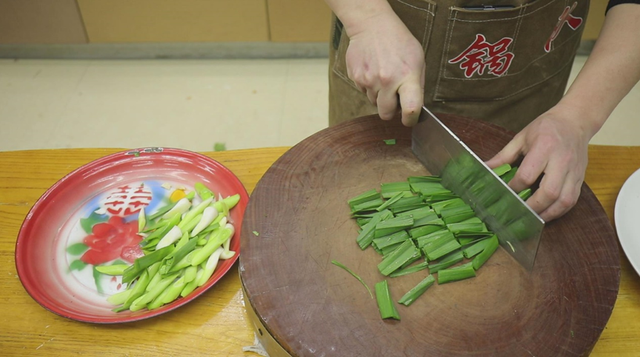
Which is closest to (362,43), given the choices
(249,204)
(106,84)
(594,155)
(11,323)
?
(249,204)

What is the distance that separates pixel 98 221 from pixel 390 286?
2.36ft

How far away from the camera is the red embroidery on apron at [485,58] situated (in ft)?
4.38

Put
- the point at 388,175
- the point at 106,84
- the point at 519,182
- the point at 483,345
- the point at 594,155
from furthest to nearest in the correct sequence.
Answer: the point at 106,84 → the point at 594,155 → the point at 388,175 → the point at 519,182 → the point at 483,345

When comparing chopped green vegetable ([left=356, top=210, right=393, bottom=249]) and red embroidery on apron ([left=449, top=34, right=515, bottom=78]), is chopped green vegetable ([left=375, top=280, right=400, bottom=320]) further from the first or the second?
red embroidery on apron ([left=449, top=34, right=515, bottom=78])

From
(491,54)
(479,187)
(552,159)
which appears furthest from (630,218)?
(491,54)

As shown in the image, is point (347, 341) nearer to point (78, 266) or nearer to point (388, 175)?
point (388, 175)

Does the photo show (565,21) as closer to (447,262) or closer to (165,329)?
(447,262)

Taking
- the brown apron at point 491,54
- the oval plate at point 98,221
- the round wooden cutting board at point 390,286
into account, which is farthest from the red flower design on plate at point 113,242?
the brown apron at point 491,54

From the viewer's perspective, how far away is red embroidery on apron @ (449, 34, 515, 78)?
1336 mm

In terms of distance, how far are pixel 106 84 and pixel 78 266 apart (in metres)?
2.62

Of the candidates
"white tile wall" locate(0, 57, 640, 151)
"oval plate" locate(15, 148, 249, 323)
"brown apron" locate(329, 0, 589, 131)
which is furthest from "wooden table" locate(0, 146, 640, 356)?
"white tile wall" locate(0, 57, 640, 151)

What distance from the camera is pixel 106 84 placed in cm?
350

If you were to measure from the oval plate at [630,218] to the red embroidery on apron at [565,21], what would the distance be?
40 cm

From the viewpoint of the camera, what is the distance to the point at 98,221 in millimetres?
1269
